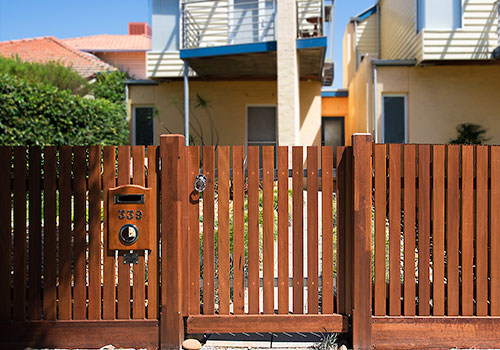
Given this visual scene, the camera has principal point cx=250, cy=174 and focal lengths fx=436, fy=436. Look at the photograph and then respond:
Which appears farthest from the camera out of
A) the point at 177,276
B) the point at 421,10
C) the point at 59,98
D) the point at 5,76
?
the point at 421,10

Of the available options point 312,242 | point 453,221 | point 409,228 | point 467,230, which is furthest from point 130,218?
point 467,230

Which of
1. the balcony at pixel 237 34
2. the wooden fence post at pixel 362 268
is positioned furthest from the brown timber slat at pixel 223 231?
the balcony at pixel 237 34

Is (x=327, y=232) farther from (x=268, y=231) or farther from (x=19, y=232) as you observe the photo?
(x=19, y=232)

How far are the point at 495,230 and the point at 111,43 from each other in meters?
26.6

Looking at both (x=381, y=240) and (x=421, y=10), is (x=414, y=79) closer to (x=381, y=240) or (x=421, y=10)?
(x=421, y=10)

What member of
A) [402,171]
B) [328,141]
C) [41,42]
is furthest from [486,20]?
[41,42]

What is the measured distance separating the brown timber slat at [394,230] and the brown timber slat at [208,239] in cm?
145

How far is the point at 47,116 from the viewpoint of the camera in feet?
33.7

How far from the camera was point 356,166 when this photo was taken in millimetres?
3494

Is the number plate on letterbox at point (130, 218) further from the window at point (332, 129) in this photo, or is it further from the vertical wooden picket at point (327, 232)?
the window at point (332, 129)

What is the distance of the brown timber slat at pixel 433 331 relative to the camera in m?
3.48

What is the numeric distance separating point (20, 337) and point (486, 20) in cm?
1197

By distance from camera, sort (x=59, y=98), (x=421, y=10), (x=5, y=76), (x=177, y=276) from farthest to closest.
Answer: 1. (x=421, y=10)
2. (x=59, y=98)
3. (x=5, y=76)
4. (x=177, y=276)

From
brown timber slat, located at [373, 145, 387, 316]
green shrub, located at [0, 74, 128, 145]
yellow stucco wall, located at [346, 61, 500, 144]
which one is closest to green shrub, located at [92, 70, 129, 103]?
green shrub, located at [0, 74, 128, 145]
